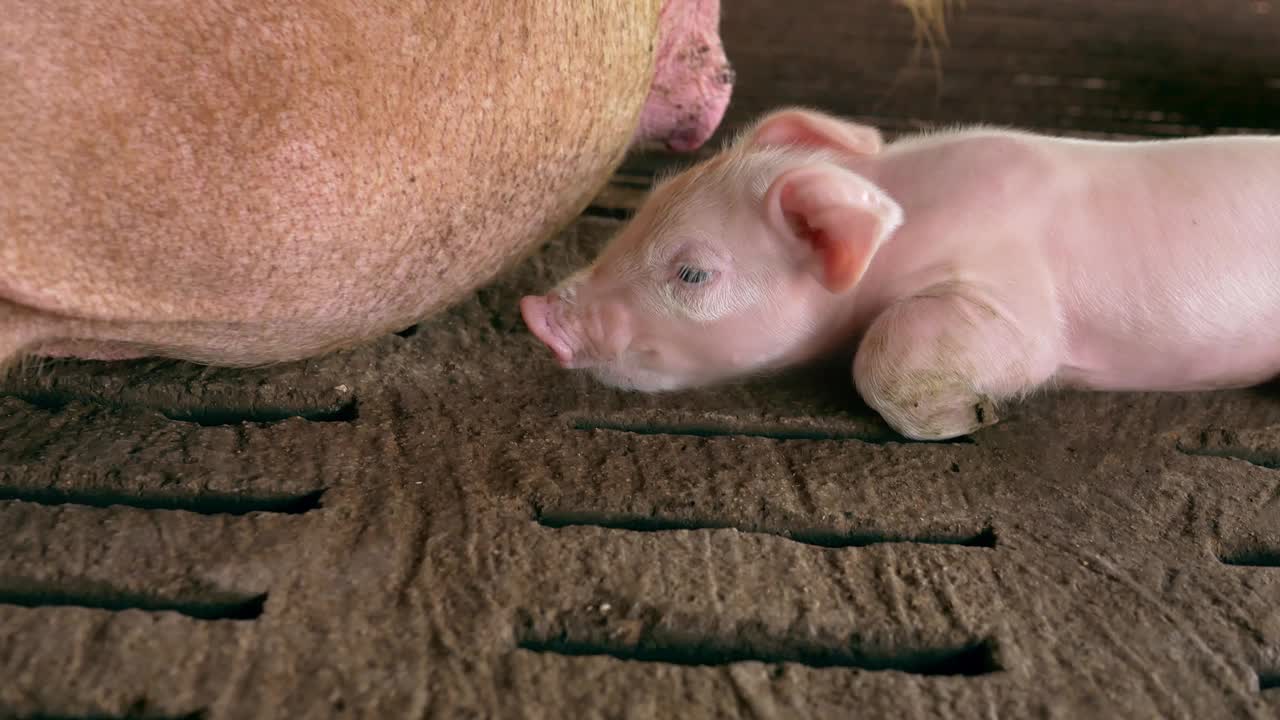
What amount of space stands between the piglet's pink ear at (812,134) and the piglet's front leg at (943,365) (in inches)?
13.1

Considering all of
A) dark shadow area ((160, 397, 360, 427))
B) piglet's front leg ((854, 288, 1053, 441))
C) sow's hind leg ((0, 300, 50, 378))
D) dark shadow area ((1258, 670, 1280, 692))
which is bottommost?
dark shadow area ((1258, 670, 1280, 692))

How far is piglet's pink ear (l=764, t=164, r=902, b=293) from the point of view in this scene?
1.66 meters

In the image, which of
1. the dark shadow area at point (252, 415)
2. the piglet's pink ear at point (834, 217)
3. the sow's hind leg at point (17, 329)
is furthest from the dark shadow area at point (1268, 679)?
the sow's hind leg at point (17, 329)

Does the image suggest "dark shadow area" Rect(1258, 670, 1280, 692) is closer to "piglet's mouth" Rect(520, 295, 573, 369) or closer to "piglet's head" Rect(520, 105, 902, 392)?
"piglet's head" Rect(520, 105, 902, 392)

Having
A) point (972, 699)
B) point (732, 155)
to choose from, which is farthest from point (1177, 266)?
point (972, 699)

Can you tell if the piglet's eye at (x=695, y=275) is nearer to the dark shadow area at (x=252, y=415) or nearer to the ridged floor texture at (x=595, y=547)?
the ridged floor texture at (x=595, y=547)

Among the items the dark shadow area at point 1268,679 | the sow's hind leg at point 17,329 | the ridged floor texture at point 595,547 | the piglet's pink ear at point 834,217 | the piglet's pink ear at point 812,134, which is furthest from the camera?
the piglet's pink ear at point 812,134

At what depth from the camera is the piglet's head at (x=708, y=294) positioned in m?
1.80

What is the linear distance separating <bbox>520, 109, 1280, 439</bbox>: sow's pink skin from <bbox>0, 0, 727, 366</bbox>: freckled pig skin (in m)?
0.26

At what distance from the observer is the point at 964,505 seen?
60.7 inches

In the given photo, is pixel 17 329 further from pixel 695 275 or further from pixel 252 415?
pixel 695 275

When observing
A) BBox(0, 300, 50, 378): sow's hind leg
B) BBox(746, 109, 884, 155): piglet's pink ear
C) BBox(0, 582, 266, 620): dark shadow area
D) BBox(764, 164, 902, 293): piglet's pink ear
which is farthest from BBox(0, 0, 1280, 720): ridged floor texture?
BBox(746, 109, 884, 155): piglet's pink ear

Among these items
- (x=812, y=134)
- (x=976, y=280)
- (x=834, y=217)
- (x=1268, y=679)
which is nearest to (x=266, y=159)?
(x=834, y=217)

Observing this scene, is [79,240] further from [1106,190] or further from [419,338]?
[1106,190]
